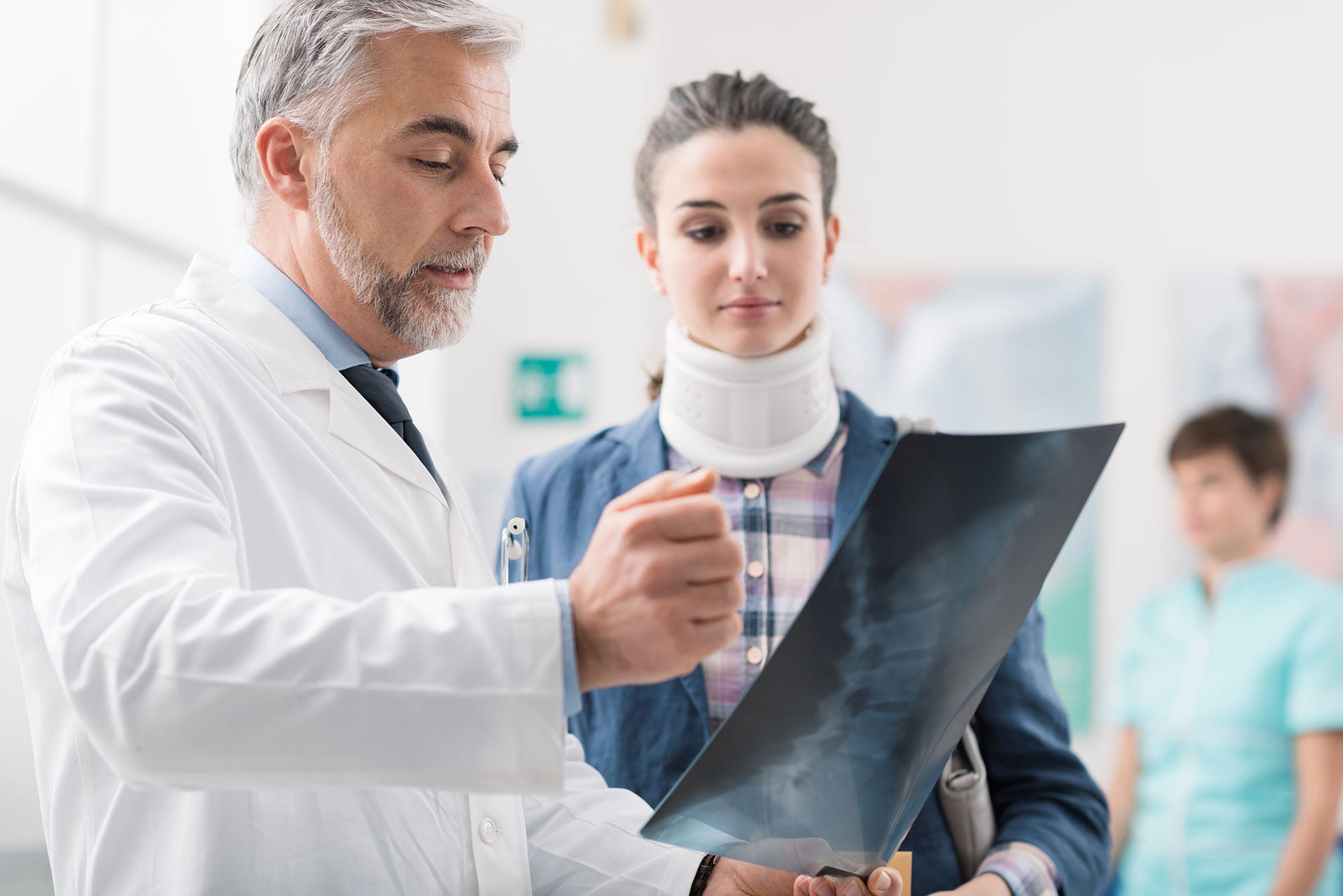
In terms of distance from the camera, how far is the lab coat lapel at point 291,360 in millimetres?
902

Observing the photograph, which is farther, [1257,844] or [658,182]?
[1257,844]

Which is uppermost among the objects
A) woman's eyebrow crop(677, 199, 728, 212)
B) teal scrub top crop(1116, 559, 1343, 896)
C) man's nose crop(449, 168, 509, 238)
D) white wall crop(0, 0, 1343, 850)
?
white wall crop(0, 0, 1343, 850)

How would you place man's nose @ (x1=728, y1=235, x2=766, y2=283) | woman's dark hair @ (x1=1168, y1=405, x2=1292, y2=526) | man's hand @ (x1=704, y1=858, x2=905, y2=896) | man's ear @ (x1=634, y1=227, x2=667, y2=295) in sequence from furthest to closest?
woman's dark hair @ (x1=1168, y1=405, x2=1292, y2=526)
man's ear @ (x1=634, y1=227, x2=667, y2=295)
man's nose @ (x1=728, y1=235, x2=766, y2=283)
man's hand @ (x1=704, y1=858, x2=905, y2=896)

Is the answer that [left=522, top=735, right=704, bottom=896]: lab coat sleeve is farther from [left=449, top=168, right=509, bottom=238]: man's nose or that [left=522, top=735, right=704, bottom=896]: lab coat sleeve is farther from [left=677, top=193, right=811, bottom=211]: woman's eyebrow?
[left=677, top=193, right=811, bottom=211]: woman's eyebrow

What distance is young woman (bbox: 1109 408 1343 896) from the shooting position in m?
2.52

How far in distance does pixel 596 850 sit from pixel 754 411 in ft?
1.74

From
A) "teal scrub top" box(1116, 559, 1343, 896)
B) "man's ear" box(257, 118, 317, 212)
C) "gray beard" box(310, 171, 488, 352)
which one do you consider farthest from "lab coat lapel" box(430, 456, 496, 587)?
"teal scrub top" box(1116, 559, 1343, 896)

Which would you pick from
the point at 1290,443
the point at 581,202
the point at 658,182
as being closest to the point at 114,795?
the point at 658,182

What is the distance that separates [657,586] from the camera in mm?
563

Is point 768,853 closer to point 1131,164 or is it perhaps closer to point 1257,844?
point 1257,844

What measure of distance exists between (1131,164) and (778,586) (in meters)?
3.15

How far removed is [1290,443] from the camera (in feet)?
11.8

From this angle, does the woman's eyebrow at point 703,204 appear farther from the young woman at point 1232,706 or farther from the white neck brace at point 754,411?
the young woman at point 1232,706

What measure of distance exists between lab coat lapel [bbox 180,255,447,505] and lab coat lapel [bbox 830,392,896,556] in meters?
0.48
